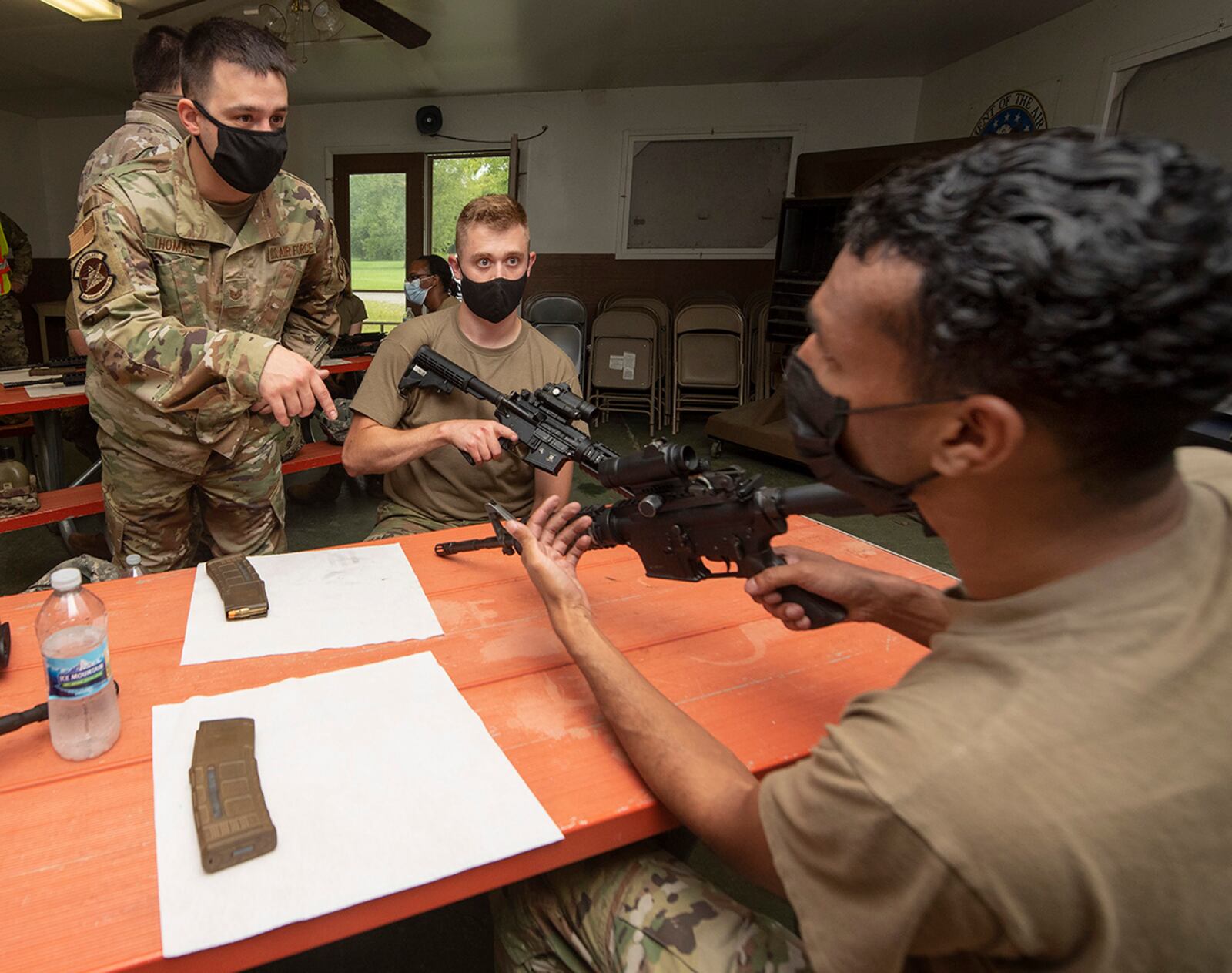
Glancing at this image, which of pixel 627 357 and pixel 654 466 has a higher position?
pixel 654 466

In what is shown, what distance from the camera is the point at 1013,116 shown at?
5785 mm

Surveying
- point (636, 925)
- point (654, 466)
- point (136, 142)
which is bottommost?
point (636, 925)

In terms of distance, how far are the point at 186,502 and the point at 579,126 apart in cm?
703

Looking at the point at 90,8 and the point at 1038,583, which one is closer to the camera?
the point at 1038,583

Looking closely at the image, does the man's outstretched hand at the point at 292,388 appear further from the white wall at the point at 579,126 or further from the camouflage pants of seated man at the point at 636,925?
the white wall at the point at 579,126

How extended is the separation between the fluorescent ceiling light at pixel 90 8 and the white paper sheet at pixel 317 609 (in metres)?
6.00

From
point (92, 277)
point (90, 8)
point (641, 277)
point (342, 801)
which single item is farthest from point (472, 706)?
point (641, 277)

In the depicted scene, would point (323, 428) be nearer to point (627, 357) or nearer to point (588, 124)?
point (627, 357)

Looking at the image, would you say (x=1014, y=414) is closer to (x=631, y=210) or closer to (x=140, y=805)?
(x=140, y=805)

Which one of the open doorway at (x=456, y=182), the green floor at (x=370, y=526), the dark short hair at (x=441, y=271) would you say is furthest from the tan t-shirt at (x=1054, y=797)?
the open doorway at (x=456, y=182)

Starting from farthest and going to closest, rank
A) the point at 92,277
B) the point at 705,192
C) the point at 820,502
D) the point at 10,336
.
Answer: the point at 705,192 → the point at 10,336 → the point at 92,277 → the point at 820,502

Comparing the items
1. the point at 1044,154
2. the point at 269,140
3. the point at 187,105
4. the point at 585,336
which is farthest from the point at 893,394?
the point at 585,336

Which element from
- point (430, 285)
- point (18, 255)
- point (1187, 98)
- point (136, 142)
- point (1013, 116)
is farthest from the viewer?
point (18, 255)

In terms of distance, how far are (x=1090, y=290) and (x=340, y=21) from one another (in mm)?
5876
